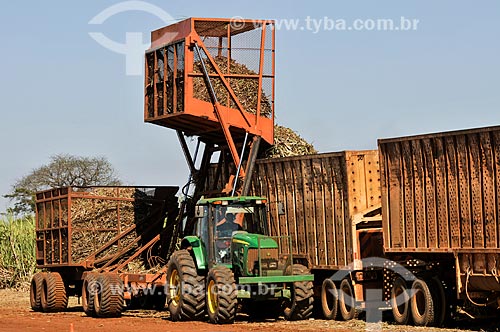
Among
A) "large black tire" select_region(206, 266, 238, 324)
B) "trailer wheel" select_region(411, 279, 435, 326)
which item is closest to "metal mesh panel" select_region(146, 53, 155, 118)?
"large black tire" select_region(206, 266, 238, 324)

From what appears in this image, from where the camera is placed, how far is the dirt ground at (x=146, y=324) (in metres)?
17.0

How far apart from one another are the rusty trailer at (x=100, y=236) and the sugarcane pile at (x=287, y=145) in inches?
136

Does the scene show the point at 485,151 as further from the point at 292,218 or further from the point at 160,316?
the point at 160,316

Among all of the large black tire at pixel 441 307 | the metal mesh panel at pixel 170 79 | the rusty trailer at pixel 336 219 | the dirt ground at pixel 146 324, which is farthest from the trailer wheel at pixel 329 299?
the metal mesh panel at pixel 170 79

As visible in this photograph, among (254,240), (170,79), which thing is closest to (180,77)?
(170,79)

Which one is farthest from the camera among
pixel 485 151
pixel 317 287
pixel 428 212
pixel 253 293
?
pixel 317 287

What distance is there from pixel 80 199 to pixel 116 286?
3.34 metres

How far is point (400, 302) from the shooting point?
17.9m

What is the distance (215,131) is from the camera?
23000 mm

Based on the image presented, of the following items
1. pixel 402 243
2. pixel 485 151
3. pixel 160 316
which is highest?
pixel 485 151

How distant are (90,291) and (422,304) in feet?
26.2

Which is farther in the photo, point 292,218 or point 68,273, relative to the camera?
point 68,273

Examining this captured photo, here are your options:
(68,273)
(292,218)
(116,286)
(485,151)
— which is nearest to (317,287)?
(292,218)

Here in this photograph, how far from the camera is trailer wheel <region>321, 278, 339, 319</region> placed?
19.3 meters
